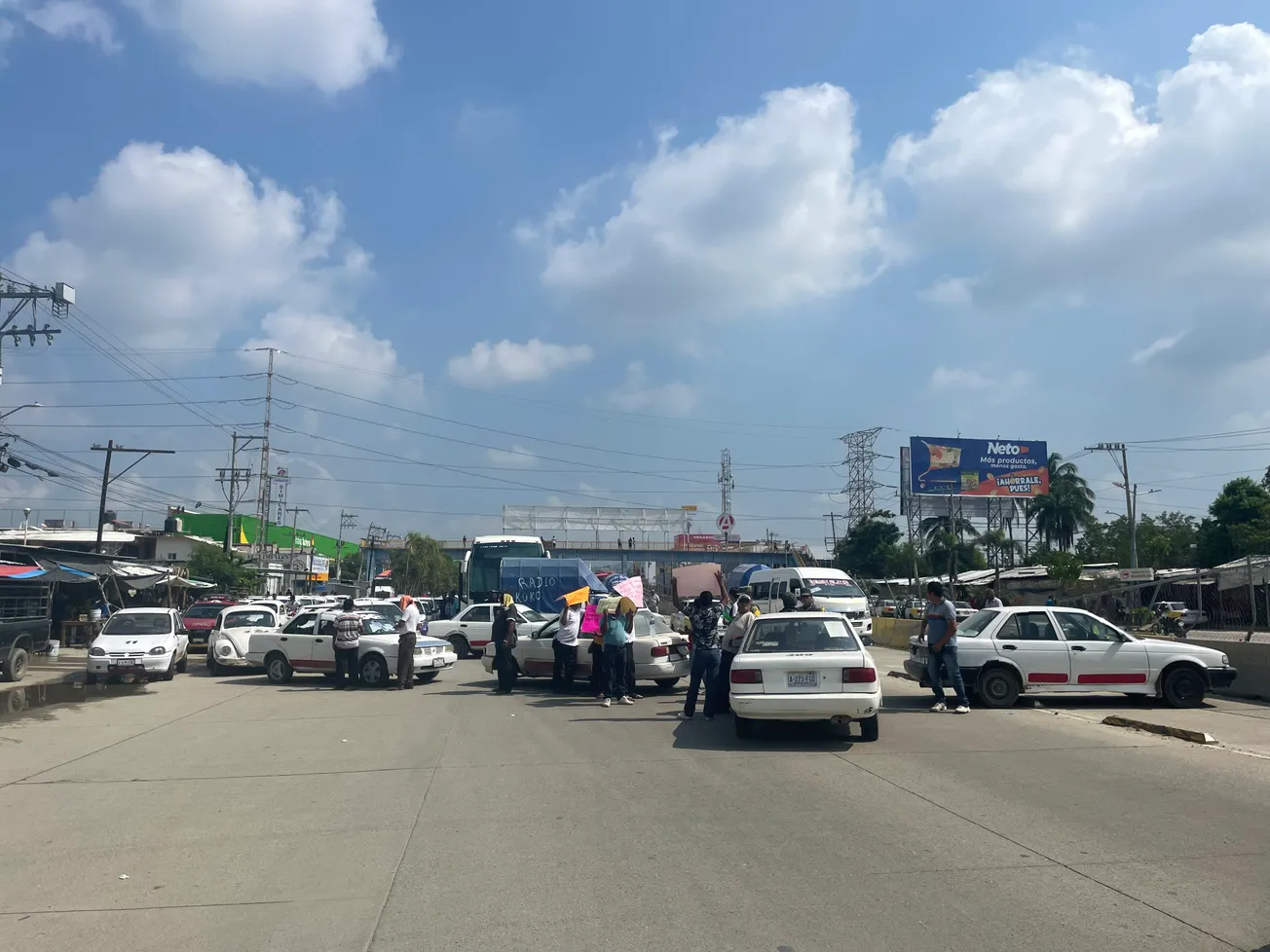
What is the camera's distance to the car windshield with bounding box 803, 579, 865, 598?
98.3 feet

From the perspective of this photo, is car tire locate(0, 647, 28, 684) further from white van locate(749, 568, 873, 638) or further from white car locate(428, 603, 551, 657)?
white van locate(749, 568, 873, 638)

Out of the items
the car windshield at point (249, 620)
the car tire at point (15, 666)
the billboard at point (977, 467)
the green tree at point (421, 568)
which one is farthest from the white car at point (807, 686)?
the green tree at point (421, 568)

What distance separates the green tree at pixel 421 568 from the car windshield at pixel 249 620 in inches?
2440

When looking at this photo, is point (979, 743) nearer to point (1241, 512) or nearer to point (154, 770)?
point (154, 770)

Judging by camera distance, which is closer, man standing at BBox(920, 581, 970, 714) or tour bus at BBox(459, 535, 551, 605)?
man standing at BBox(920, 581, 970, 714)

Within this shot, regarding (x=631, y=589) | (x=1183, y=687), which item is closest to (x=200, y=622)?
(x=631, y=589)

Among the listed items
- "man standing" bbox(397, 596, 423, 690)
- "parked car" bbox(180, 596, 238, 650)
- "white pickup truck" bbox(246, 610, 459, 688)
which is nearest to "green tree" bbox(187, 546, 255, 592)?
"parked car" bbox(180, 596, 238, 650)

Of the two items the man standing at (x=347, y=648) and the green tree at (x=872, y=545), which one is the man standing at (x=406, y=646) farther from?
the green tree at (x=872, y=545)

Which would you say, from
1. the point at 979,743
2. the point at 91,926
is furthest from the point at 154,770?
the point at 979,743

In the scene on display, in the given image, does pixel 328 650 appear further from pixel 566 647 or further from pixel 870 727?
pixel 870 727

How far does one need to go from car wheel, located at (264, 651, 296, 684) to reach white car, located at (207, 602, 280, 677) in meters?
1.36

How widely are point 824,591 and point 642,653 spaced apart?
1411cm

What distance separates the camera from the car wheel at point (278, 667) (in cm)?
2153

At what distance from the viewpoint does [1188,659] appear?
576 inches
